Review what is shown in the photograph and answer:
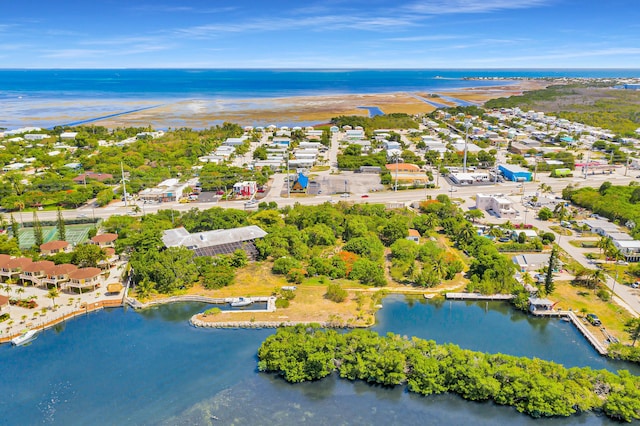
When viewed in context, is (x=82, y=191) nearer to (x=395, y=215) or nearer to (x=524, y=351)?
(x=395, y=215)

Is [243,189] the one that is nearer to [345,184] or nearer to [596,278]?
[345,184]

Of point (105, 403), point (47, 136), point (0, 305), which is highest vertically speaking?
point (47, 136)

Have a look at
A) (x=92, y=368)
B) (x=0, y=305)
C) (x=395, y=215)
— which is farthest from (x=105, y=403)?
(x=395, y=215)

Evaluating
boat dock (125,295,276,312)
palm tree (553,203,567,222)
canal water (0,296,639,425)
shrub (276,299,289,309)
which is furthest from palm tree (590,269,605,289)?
boat dock (125,295,276,312)

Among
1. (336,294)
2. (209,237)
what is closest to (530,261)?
(336,294)

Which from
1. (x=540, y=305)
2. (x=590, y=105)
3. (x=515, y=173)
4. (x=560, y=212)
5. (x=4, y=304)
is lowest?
(x=540, y=305)

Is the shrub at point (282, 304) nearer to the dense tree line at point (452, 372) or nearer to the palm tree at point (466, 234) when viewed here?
the dense tree line at point (452, 372)
